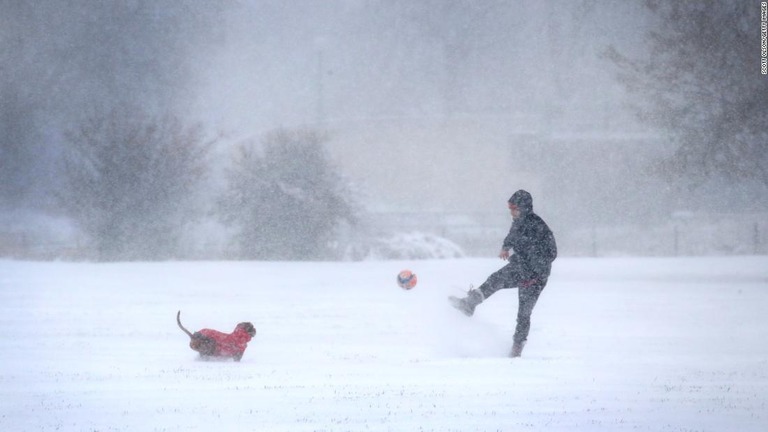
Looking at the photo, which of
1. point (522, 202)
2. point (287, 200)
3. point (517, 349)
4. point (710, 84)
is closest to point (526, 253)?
point (522, 202)

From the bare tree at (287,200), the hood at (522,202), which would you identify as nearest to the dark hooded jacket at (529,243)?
the hood at (522,202)

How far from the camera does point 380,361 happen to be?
33.9 ft

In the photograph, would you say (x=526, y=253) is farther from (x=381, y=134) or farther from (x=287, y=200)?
(x=381, y=134)

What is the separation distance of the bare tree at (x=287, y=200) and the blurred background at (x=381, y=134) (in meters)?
0.07

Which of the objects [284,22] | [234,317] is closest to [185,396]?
[234,317]

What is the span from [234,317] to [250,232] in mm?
16842

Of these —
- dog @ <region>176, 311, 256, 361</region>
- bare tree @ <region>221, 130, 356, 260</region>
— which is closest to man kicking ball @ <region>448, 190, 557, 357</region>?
dog @ <region>176, 311, 256, 361</region>

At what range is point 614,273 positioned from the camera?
87.1ft

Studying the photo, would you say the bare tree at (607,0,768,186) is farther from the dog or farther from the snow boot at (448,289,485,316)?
the dog

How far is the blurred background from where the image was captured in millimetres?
24422

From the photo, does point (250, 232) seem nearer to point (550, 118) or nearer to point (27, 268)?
point (27, 268)

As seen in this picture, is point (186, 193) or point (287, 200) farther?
point (186, 193)

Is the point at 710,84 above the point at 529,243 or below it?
above

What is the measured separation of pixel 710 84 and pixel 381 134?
2668 centimetres
